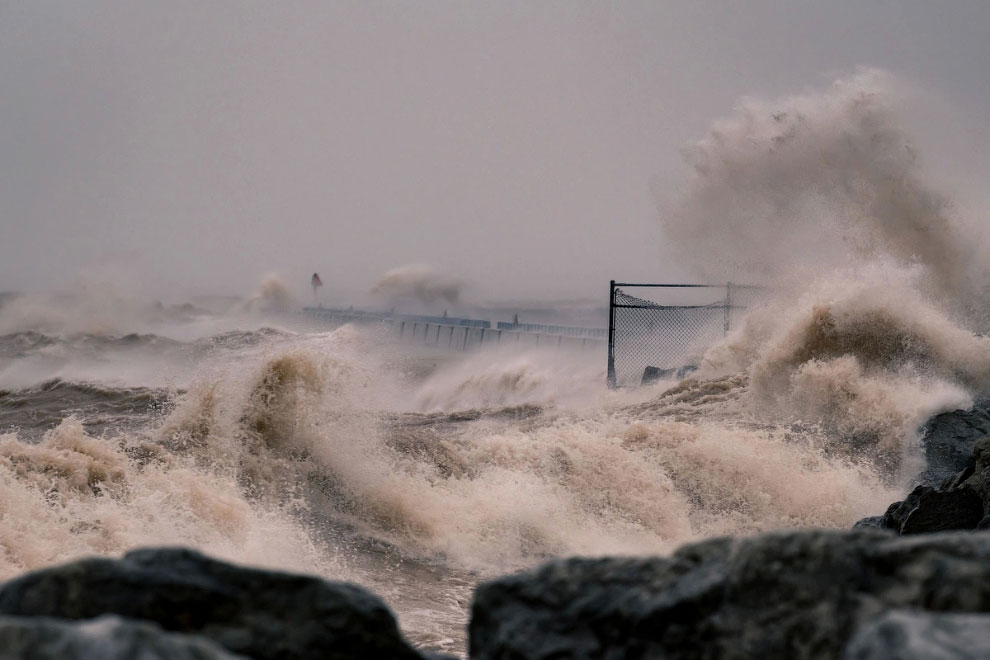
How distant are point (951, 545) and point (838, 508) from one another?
8.15 meters

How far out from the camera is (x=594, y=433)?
1128 centimetres

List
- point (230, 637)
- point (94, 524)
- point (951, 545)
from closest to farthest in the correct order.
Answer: point (951, 545), point (230, 637), point (94, 524)

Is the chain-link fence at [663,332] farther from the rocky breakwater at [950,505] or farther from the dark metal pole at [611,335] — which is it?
the rocky breakwater at [950,505]

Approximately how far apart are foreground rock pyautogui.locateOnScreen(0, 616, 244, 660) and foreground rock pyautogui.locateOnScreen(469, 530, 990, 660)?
0.89 m

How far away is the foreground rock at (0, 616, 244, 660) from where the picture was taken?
1.22 metres

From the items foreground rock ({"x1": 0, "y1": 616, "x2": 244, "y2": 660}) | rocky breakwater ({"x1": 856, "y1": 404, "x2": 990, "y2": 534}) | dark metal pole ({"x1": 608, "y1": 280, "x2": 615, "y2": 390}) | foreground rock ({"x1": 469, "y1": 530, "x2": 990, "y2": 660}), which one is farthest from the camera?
dark metal pole ({"x1": 608, "y1": 280, "x2": 615, "y2": 390})

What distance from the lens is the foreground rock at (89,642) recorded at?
122 centimetres

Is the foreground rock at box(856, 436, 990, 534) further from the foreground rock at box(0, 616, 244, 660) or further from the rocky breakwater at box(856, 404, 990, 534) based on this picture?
the foreground rock at box(0, 616, 244, 660)

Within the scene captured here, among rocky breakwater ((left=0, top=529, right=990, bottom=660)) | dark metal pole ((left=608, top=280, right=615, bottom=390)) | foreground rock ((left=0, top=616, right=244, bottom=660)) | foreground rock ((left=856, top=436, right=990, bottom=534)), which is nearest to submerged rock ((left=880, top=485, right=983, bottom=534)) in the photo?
foreground rock ((left=856, top=436, right=990, bottom=534))

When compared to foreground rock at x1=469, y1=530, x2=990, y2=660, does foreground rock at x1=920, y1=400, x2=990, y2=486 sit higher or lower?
lower

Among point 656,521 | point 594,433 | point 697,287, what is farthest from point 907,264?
point 656,521

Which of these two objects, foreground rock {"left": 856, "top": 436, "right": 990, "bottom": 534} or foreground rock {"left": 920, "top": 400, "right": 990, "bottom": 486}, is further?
foreground rock {"left": 920, "top": 400, "right": 990, "bottom": 486}

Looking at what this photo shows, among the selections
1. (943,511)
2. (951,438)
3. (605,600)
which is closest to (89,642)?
(605,600)

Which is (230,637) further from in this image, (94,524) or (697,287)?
(697,287)
